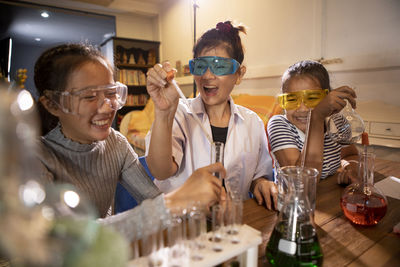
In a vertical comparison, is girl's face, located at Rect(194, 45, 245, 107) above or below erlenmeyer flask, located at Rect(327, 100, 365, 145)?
above

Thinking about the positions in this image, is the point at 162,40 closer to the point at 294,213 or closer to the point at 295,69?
the point at 295,69

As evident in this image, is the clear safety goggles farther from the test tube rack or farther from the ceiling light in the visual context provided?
the ceiling light

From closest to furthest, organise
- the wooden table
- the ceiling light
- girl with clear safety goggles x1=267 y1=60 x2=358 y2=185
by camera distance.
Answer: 1. the wooden table
2. girl with clear safety goggles x1=267 y1=60 x2=358 y2=185
3. the ceiling light

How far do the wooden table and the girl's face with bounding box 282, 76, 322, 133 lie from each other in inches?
21.7

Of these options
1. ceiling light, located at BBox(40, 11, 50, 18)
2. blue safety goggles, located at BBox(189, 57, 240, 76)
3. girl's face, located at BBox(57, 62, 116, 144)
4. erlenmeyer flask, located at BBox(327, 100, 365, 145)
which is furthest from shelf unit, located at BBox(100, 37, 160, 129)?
erlenmeyer flask, located at BBox(327, 100, 365, 145)

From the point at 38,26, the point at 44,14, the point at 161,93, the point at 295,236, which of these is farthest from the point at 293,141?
the point at 38,26

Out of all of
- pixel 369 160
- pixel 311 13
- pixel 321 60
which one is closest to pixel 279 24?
pixel 311 13

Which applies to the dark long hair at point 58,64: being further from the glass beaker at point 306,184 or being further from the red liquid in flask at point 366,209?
the red liquid in flask at point 366,209

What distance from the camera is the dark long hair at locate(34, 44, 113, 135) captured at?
3.09 feet

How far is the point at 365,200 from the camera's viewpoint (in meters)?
0.78

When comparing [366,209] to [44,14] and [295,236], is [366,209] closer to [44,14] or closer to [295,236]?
[295,236]

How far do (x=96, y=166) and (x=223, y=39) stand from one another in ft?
2.92

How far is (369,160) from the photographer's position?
0.79 meters

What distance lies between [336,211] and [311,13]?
2.57 m
